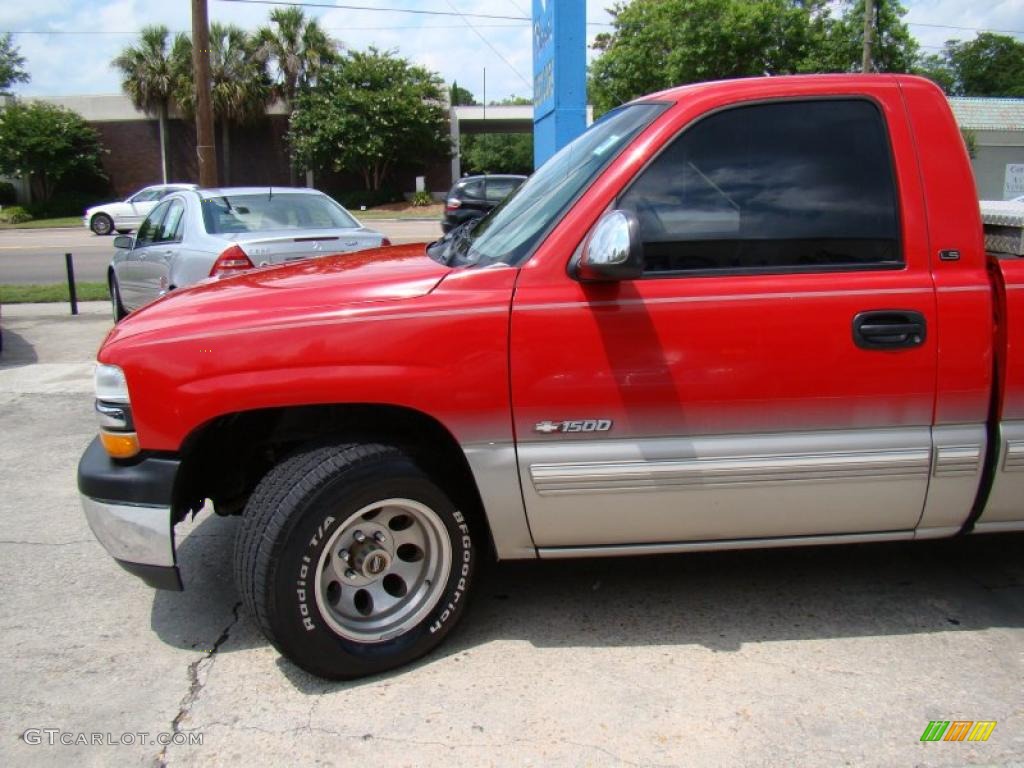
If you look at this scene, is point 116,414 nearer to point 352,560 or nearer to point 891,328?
point 352,560

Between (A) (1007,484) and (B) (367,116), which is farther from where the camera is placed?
(B) (367,116)

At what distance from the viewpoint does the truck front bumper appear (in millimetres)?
2930

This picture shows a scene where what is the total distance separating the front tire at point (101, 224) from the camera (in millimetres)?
27719

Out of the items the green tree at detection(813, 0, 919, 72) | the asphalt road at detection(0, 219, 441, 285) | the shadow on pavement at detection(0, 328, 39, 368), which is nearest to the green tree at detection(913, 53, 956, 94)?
the green tree at detection(813, 0, 919, 72)

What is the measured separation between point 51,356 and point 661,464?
7.79 meters

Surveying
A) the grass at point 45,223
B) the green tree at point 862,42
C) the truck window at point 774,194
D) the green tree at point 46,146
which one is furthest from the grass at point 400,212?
the truck window at point 774,194

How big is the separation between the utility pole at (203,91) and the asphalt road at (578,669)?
1191cm

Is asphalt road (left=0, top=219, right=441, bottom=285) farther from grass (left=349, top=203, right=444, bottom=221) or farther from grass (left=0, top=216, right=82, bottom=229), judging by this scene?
grass (left=349, top=203, right=444, bottom=221)

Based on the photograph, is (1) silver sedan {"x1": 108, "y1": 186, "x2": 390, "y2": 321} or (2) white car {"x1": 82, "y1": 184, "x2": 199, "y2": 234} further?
(2) white car {"x1": 82, "y1": 184, "x2": 199, "y2": 234}

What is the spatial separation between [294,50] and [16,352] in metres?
34.1

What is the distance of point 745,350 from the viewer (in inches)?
116

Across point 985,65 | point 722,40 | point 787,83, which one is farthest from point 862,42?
point 985,65

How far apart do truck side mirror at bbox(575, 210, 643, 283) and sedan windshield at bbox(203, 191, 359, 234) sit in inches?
212

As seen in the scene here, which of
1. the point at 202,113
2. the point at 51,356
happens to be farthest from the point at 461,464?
the point at 202,113
